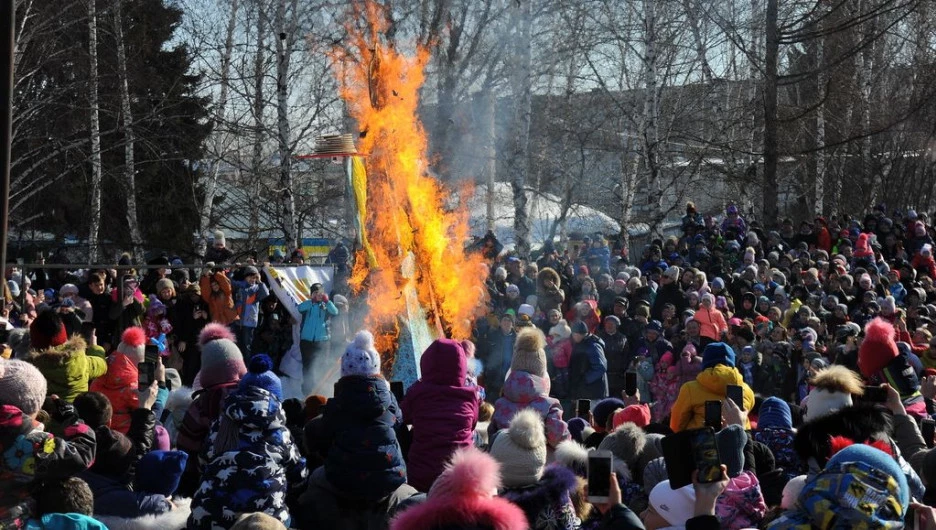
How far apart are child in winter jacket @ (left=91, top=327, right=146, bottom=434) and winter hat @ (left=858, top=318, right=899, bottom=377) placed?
216 inches

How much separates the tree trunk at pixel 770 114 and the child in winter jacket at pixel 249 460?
1807 cm

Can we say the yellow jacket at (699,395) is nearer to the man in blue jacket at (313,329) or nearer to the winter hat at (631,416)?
the winter hat at (631,416)

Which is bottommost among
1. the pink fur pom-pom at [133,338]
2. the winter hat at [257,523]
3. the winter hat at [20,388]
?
the winter hat at [257,523]

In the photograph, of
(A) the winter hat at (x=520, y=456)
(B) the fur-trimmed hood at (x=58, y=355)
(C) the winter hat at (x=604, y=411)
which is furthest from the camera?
(C) the winter hat at (x=604, y=411)

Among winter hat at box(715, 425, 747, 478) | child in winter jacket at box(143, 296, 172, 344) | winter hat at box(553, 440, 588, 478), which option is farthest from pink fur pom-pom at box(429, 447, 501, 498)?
child in winter jacket at box(143, 296, 172, 344)

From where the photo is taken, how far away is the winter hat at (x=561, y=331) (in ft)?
45.4

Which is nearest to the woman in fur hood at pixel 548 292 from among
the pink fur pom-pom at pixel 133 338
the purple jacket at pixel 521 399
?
the purple jacket at pixel 521 399

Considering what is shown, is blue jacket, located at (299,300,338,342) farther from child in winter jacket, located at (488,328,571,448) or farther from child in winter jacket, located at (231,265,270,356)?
child in winter jacket, located at (488,328,571,448)

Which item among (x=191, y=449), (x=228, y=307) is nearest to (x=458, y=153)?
(x=228, y=307)

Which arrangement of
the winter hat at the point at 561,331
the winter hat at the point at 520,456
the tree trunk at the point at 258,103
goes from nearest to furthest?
the winter hat at the point at 520,456
the winter hat at the point at 561,331
the tree trunk at the point at 258,103

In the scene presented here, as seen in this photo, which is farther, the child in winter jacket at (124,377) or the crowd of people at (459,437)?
the child in winter jacket at (124,377)

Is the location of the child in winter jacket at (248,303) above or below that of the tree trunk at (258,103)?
below

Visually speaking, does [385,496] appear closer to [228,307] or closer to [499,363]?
[499,363]

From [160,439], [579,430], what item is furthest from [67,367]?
[579,430]
